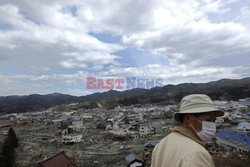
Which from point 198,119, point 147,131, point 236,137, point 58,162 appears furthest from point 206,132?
point 147,131

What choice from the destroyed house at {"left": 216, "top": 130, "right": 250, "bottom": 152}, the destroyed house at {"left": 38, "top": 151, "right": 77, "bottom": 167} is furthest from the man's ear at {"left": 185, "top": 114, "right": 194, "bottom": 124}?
the destroyed house at {"left": 216, "top": 130, "right": 250, "bottom": 152}

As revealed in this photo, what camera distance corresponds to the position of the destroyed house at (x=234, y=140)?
16.0 meters

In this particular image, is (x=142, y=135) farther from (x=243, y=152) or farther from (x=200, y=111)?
(x=200, y=111)

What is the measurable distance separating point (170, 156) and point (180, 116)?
29 centimetres

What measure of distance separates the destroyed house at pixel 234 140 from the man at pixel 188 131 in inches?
621

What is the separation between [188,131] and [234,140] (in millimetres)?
17209

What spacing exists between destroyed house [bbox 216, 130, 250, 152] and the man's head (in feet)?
51.8

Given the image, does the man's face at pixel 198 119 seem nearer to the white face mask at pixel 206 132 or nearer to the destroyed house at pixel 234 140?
the white face mask at pixel 206 132

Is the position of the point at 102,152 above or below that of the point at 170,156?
below

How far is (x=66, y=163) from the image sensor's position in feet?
40.1

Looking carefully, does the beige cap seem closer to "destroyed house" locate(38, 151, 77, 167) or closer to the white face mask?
the white face mask

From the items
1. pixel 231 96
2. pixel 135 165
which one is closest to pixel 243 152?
pixel 135 165

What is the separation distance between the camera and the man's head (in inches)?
53.1

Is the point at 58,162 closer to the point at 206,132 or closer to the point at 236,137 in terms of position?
the point at 236,137
